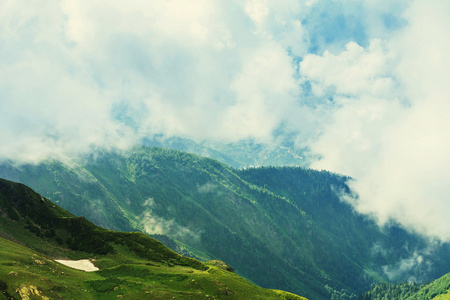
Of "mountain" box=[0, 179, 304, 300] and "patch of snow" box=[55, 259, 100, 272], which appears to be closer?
"mountain" box=[0, 179, 304, 300]

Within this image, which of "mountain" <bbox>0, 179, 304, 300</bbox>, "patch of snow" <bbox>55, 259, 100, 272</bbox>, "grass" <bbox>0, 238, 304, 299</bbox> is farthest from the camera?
"patch of snow" <bbox>55, 259, 100, 272</bbox>

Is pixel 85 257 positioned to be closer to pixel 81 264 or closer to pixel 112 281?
pixel 81 264

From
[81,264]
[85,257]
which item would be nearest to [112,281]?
[81,264]

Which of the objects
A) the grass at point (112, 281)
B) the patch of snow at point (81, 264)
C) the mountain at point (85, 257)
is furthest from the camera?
the patch of snow at point (81, 264)

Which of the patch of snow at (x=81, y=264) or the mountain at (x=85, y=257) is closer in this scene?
the mountain at (x=85, y=257)

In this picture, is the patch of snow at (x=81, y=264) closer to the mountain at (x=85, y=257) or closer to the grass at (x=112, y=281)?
the mountain at (x=85, y=257)

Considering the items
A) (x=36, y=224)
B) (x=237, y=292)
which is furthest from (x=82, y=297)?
(x=36, y=224)

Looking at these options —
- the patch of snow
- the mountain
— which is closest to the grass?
the mountain

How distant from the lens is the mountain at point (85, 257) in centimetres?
9535

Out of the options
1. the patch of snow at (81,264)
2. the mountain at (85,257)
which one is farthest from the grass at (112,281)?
the patch of snow at (81,264)

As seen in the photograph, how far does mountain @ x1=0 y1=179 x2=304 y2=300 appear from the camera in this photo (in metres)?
95.3

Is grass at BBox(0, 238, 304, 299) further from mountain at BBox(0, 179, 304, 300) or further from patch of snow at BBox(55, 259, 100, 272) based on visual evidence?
patch of snow at BBox(55, 259, 100, 272)

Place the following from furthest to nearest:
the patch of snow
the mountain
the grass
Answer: the patch of snow → the mountain → the grass

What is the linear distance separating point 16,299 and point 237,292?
233 ft
